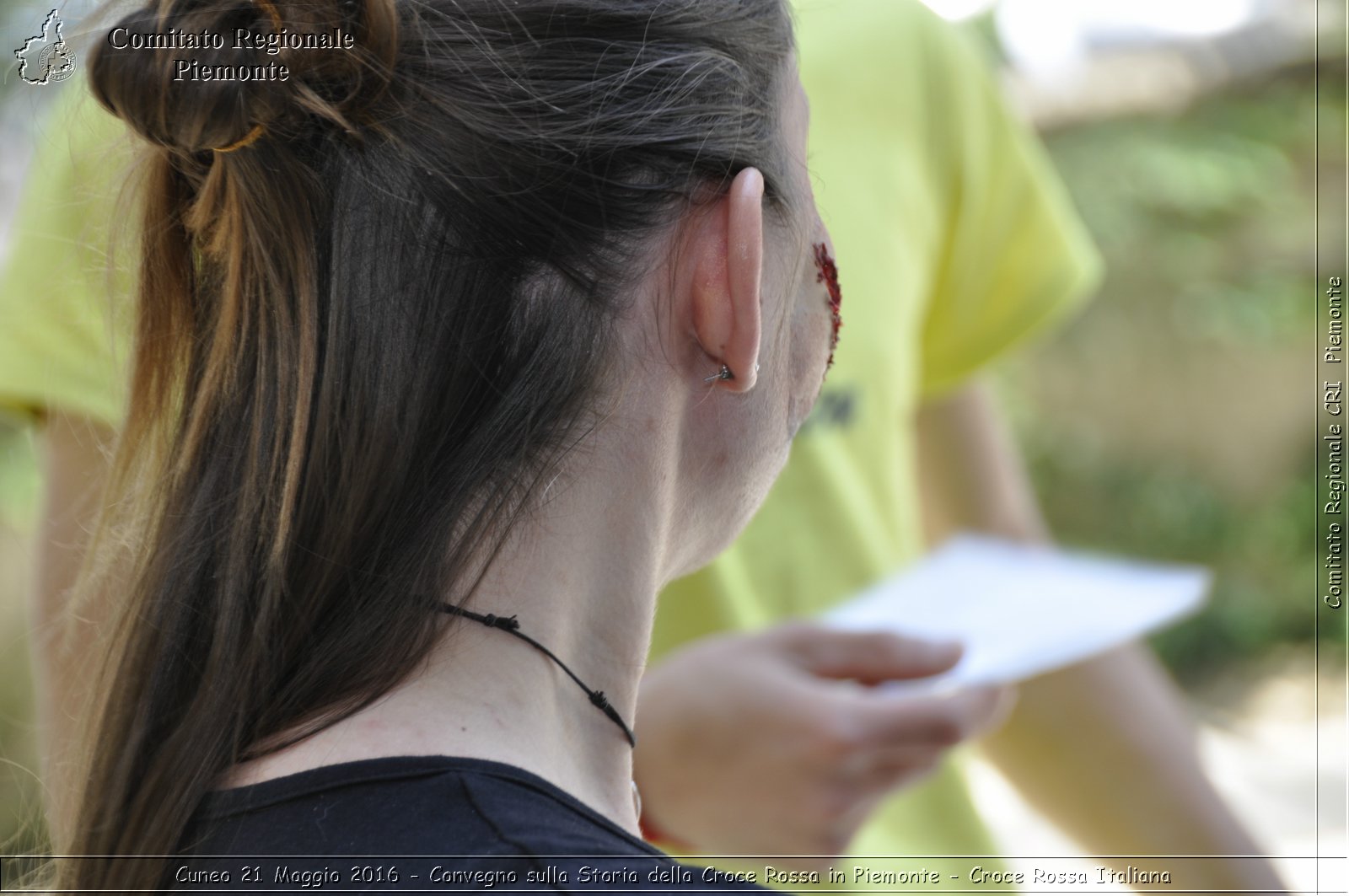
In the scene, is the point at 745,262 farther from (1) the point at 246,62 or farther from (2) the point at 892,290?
(2) the point at 892,290

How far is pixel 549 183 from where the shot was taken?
87cm

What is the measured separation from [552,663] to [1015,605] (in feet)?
2.65

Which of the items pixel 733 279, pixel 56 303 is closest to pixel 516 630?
pixel 733 279

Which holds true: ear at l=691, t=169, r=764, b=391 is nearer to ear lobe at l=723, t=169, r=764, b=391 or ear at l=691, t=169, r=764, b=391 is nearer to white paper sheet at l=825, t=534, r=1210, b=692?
ear lobe at l=723, t=169, r=764, b=391

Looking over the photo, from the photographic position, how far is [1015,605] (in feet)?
4.95

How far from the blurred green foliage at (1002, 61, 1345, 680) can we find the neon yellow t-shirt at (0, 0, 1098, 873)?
5.55m

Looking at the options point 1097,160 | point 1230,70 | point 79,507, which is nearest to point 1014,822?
point 1097,160

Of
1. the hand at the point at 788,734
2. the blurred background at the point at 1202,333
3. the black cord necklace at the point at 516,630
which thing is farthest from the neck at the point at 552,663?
the blurred background at the point at 1202,333

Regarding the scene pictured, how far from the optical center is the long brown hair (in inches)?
33.1

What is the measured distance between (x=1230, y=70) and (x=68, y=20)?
727 centimetres

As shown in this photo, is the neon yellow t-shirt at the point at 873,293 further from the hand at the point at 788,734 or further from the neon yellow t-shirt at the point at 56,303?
the hand at the point at 788,734

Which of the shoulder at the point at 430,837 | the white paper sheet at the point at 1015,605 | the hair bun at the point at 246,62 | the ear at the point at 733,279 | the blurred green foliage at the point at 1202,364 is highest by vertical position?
the hair bun at the point at 246,62

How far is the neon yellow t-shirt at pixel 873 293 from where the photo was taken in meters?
1.23

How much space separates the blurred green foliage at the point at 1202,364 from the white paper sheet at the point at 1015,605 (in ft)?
18.7
